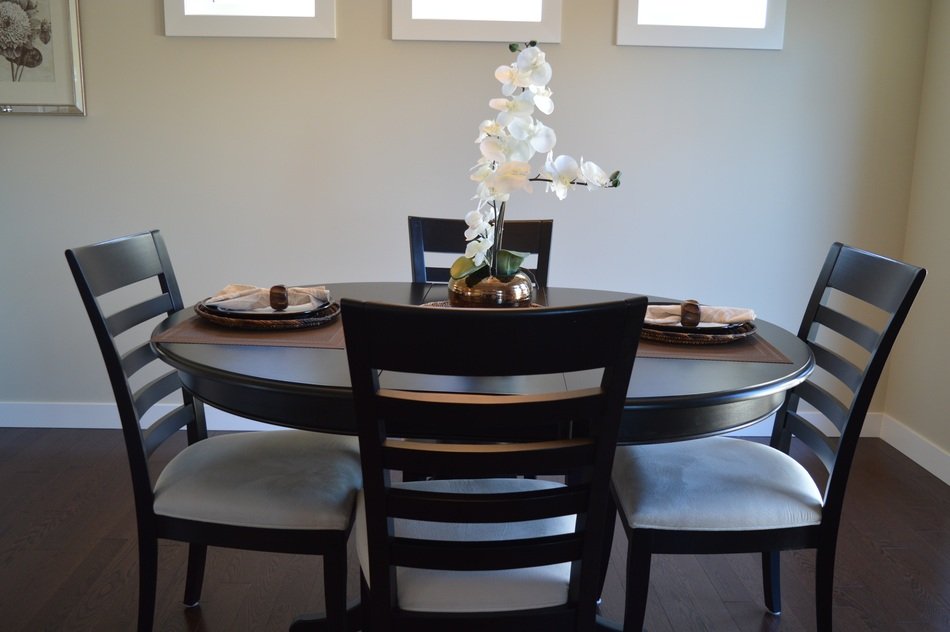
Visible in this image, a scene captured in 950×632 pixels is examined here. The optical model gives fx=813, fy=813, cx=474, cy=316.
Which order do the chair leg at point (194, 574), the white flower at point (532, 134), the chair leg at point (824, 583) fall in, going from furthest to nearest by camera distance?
1. the chair leg at point (194, 574)
2. the chair leg at point (824, 583)
3. the white flower at point (532, 134)

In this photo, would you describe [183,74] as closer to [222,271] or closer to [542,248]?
[222,271]

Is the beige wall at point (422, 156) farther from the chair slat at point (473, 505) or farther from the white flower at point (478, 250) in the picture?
the chair slat at point (473, 505)

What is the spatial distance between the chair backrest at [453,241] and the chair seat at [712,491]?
0.82 m

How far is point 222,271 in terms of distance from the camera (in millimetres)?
3281

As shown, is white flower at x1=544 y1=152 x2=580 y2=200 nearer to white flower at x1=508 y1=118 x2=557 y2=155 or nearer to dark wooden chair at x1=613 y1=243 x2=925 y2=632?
white flower at x1=508 y1=118 x2=557 y2=155

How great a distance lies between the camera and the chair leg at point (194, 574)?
6.73 feet

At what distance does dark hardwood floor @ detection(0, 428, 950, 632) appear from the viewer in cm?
206

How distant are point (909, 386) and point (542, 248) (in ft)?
5.81

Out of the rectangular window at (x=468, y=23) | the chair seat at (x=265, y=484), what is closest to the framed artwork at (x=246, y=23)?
the rectangular window at (x=468, y=23)

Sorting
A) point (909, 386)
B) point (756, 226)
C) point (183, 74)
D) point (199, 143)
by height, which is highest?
point (183, 74)

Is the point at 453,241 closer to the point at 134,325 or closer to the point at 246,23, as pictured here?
the point at 134,325

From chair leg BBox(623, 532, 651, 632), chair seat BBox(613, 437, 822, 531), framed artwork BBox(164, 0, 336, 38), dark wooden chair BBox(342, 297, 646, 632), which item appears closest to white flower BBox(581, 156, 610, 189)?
dark wooden chair BBox(342, 297, 646, 632)

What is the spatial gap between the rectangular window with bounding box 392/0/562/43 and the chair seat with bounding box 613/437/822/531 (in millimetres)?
1848

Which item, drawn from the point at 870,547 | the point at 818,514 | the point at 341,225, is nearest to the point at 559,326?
the point at 818,514
